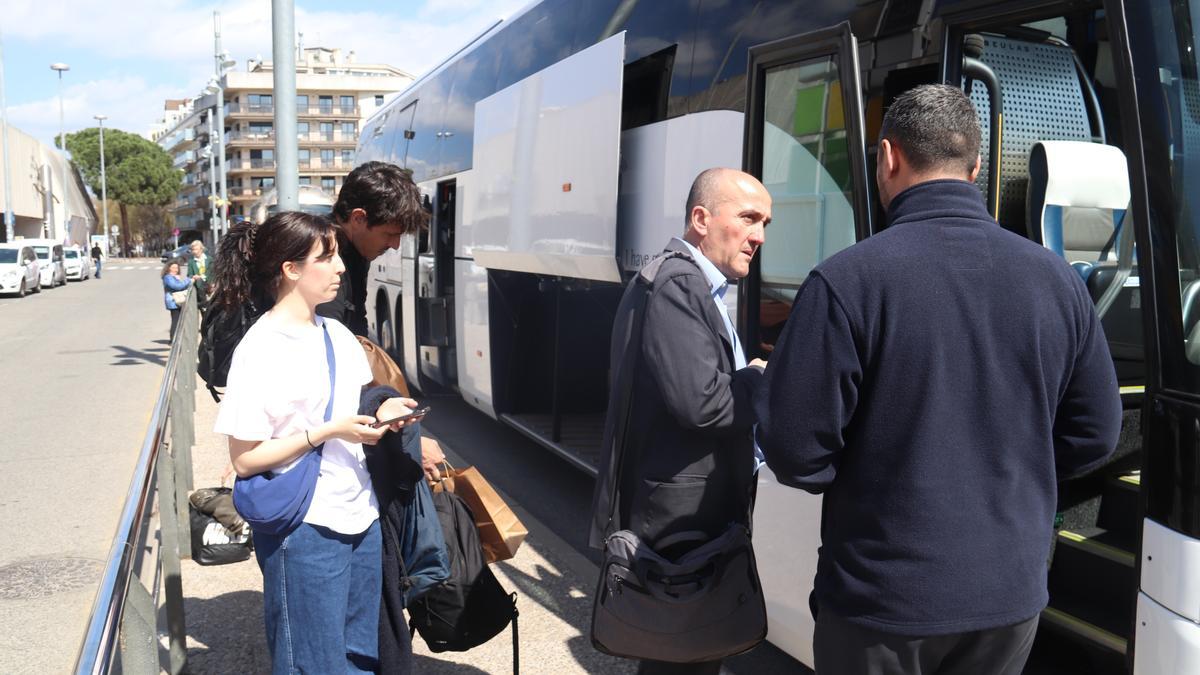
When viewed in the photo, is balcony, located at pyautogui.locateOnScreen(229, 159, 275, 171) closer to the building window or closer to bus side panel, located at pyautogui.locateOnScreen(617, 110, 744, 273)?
the building window

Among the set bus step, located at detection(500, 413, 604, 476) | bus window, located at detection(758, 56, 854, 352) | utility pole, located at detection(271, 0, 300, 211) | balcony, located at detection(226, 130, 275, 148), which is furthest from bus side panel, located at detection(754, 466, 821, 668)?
balcony, located at detection(226, 130, 275, 148)

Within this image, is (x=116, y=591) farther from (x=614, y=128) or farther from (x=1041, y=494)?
(x=614, y=128)

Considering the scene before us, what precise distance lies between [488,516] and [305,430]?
93 cm

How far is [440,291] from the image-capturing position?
1018 centimetres

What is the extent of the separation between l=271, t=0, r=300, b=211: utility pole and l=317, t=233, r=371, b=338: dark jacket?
539 centimetres

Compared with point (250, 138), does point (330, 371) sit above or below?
below

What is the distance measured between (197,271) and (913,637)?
17573mm

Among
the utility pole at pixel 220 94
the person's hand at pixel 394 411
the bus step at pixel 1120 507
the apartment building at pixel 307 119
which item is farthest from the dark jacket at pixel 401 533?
the apartment building at pixel 307 119

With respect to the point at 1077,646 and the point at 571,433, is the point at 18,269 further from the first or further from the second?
the point at 1077,646

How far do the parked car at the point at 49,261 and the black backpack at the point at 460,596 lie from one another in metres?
41.3

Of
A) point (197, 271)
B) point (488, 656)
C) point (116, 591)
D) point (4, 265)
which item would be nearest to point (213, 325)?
point (116, 591)

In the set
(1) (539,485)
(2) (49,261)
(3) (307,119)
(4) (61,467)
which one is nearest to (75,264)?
(2) (49,261)

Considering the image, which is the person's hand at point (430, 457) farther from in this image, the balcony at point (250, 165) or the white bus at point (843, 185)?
the balcony at point (250, 165)

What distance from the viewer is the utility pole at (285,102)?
28.5ft
